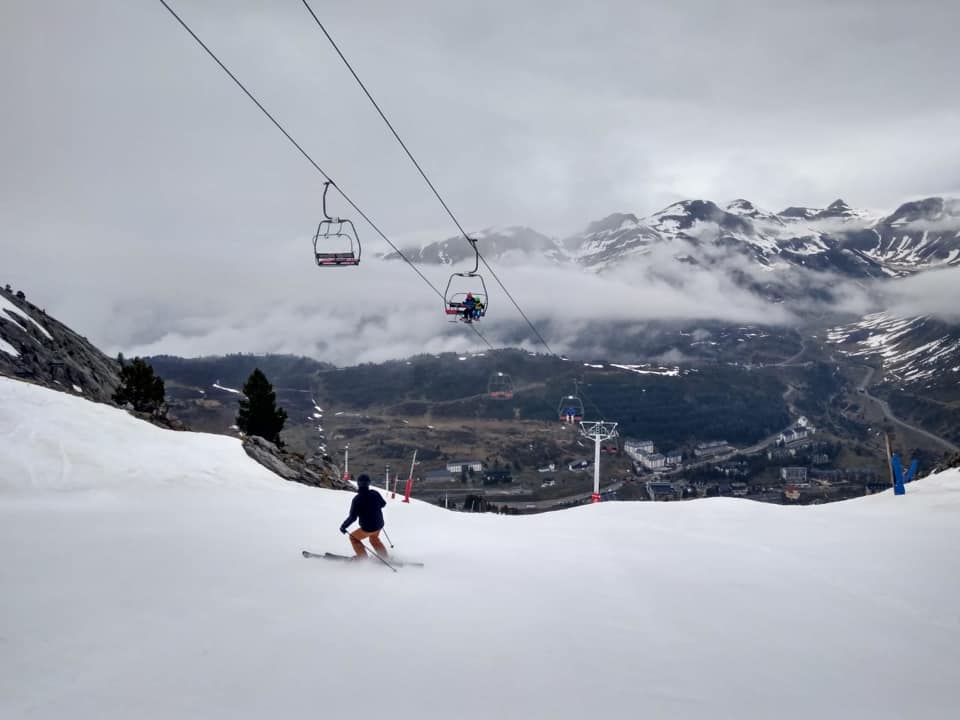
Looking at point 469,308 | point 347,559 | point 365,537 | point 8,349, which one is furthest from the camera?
point 8,349

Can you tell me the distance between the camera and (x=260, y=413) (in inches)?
2181

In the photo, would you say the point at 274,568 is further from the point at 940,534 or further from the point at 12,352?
the point at 12,352

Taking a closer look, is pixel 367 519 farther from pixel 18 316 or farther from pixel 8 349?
pixel 18 316

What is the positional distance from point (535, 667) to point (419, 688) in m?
1.58

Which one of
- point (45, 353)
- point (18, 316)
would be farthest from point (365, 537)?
point (18, 316)

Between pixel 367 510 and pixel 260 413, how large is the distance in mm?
44934

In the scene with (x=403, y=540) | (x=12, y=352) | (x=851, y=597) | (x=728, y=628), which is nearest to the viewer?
(x=728, y=628)

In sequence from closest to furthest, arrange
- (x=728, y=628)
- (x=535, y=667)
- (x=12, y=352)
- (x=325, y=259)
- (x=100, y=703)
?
1. (x=100, y=703)
2. (x=535, y=667)
3. (x=728, y=628)
4. (x=325, y=259)
5. (x=12, y=352)

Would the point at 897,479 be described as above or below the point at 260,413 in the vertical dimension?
below

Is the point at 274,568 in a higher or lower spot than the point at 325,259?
lower

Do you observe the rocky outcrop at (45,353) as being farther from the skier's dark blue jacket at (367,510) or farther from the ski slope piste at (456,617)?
the skier's dark blue jacket at (367,510)

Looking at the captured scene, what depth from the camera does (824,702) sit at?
790cm

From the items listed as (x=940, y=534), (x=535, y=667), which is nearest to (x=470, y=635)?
(x=535, y=667)

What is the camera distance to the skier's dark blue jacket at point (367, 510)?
1334cm
